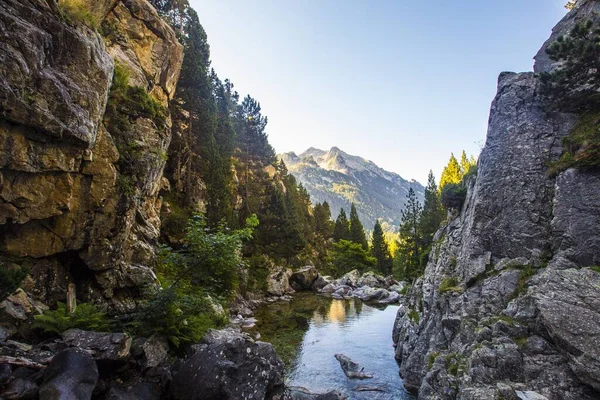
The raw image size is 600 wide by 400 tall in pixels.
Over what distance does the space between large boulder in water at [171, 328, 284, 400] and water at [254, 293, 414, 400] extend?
6663 mm

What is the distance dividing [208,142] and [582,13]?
1613 inches

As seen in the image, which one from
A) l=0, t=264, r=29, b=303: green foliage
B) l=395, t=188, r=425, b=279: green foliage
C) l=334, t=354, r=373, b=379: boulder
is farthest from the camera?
l=395, t=188, r=425, b=279: green foliage

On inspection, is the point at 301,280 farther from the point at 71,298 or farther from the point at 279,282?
the point at 71,298

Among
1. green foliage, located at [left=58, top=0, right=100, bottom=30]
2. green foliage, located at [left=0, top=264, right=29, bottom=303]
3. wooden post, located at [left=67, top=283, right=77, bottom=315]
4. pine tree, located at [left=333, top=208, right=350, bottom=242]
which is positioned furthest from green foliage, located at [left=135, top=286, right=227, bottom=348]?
pine tree, located at [left=333, top=208, right=350, bottom=242]

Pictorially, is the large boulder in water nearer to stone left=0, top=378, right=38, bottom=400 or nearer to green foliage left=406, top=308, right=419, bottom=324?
stone left=0, top=378, right=38, bottom=400

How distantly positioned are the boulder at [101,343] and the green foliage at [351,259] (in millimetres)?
69298

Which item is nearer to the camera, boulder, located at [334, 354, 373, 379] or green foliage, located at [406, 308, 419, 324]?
boulder, located at [334, 354, 373, 379]

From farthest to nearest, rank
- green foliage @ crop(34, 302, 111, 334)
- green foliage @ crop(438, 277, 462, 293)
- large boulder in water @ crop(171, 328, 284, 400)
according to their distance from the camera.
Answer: green foliage @ crop(438, 277, 462, 293) < green foliage @ crop(34, 302, 111, 334) < large boulder in water @ crop(171, 328, 284, 400)

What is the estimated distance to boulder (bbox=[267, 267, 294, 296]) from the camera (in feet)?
158

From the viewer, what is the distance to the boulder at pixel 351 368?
65.1 ft

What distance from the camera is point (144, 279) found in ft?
54.6

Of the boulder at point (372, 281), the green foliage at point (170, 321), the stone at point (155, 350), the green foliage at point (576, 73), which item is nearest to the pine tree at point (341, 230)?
the boulder at point (372, 281)

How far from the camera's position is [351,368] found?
20766mm

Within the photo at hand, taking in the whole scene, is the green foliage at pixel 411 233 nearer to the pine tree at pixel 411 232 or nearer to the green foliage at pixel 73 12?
the pine tree at pixel 411 232
